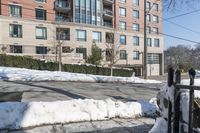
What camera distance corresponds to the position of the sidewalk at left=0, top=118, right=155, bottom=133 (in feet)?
22.6

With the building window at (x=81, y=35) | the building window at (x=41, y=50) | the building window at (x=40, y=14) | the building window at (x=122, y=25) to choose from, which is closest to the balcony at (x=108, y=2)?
the building window at (x=122, y=25)

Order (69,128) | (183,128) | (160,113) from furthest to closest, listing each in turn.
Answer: (69,128) < (160,113) < (183,128)

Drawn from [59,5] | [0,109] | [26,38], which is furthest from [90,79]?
[59,5]

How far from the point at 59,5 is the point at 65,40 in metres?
6.54

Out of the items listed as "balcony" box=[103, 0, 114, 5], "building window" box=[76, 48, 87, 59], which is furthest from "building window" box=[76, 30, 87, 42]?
"balcony" box=[103, 0, 114, 5]

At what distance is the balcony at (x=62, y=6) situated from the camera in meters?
51.1

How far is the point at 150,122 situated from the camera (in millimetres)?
8094

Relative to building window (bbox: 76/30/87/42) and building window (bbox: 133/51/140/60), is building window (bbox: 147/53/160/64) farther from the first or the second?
building window (bbox: 76/30/87/42)

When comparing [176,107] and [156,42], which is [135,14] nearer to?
[156,42]

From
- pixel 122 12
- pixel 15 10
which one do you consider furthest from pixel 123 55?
pixel 15 10

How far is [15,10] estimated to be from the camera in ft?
148

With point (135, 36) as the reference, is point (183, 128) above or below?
below

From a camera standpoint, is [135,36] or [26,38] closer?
[26,38]

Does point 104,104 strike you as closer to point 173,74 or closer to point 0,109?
point 0,109
